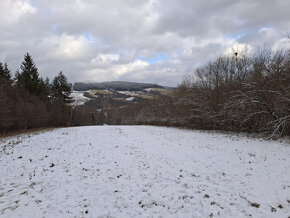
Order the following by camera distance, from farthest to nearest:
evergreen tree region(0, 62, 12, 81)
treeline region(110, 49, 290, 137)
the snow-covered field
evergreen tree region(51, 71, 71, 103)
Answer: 1. evergreen tree region(51, 71, 71, 103)
2. evergreen tree region(0, 62, 12, 81)
3. treeline region(110, 49, 290, 137)
4. the snow-covered field

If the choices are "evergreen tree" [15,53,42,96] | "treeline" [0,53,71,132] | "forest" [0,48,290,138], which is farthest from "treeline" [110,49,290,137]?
"evergreen tree" [15,53,42,96]

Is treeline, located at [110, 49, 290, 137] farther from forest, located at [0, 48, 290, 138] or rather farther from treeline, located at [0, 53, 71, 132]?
treeline, located at [0, 53, 71, 132]

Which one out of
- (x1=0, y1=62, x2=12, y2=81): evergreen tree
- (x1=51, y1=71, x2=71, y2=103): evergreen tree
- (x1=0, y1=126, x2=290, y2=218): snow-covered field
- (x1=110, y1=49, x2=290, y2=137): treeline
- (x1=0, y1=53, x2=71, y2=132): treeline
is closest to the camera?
(x1=0, y1=126, x2=290, y2=218): snow-covered field

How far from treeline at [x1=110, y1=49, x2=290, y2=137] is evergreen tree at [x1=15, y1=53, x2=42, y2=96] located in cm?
2723

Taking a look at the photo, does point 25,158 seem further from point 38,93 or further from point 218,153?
point 38,93

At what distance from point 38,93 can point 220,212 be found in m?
39.3

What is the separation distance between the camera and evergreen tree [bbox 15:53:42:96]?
3438 centimetres

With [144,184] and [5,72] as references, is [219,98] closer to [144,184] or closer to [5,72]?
[144,184]

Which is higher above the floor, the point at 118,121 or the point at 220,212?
the point at 220,212

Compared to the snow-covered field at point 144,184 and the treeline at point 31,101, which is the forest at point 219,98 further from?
the snow-covered field at point 144,184

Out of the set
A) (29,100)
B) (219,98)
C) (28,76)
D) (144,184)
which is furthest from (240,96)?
(28,76)

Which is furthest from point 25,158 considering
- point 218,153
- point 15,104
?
point 15,104

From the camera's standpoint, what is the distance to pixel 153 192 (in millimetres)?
5906

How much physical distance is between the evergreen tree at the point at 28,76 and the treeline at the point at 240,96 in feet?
89.3
